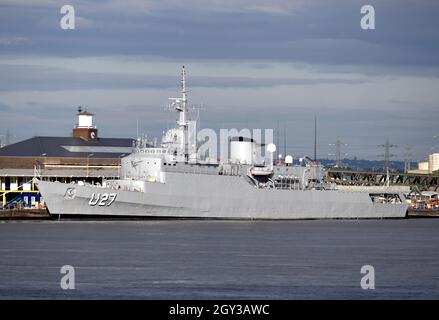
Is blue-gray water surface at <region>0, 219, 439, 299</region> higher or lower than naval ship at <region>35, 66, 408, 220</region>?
lower

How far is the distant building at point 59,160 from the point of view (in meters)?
94.7

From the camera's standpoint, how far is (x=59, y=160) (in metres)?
101

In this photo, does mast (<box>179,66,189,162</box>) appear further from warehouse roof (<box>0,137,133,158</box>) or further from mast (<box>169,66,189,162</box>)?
warehouse roof (<box>0,137,133,158</box>)

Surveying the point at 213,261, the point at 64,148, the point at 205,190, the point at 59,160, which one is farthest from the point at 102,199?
the point at 64,148

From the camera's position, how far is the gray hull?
7212 centimetres

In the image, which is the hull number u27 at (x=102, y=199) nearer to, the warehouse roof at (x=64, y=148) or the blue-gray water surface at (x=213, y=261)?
the blue-gray water surface at (x=213, y=261)

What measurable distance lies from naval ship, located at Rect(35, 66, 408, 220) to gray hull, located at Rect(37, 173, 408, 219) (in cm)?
6

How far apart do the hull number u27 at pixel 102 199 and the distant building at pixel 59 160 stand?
18.1 metres

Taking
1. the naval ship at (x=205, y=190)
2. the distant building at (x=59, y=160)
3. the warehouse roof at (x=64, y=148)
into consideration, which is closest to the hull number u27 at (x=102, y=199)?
the naval ship at (x=205, y=190)

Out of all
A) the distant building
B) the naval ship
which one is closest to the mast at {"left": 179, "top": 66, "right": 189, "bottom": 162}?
the naval ship

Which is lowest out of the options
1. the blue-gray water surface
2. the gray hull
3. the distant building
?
the blue-gray water surface

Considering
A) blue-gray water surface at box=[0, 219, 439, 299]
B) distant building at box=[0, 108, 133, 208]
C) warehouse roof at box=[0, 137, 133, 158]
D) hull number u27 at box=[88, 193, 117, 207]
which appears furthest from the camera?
warehouse roof at box=[0, 137, 133, 158]

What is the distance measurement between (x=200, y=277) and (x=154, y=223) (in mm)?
33403
